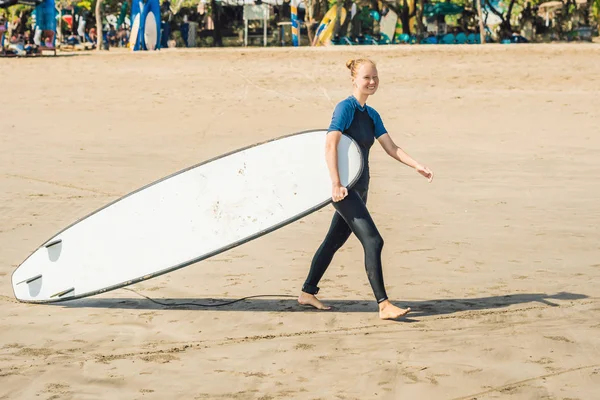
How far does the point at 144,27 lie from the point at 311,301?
31.0 m

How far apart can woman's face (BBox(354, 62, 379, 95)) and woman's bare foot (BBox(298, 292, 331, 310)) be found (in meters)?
1.18

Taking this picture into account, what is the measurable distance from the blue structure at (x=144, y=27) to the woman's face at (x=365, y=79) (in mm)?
30577

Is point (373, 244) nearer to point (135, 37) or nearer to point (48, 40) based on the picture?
point (48, 40)

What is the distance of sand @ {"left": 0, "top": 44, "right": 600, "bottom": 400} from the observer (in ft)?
14.3

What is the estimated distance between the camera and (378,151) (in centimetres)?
1252

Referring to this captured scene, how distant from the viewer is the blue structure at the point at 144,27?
35250mm

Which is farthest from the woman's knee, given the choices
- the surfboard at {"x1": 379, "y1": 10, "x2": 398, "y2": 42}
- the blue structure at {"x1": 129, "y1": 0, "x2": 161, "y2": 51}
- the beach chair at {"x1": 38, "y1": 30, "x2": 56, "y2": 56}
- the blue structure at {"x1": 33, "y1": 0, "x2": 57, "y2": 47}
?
the surfboard at {"x1": 379, "y1": 10, "x2": 398, "y2": 42}

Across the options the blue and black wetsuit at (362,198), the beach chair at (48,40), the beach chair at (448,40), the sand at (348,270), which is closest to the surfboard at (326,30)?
the beach chair at (448,40)

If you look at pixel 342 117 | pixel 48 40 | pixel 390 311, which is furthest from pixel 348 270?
pixel 48 40

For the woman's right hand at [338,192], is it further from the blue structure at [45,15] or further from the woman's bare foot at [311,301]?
the blue structure at [45,15]

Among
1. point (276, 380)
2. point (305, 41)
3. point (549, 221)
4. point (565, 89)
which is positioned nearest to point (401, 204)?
point (549, 221)

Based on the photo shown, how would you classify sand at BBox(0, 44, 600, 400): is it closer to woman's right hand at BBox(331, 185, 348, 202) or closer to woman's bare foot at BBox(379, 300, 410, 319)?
woman's bare foot at BBox(379, 300, 410, 319)

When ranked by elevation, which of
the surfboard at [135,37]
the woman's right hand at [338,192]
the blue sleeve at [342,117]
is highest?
the blue sleeve at [342,117]

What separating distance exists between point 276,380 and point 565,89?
581 inches
